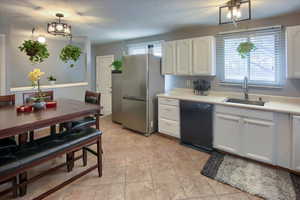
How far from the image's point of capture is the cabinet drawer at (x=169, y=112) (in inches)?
148

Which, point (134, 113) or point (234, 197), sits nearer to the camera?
point (234, 197)

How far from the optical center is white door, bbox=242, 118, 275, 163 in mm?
2639

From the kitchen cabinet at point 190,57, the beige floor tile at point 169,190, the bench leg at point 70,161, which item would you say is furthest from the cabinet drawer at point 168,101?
the bench leg at point 70,161

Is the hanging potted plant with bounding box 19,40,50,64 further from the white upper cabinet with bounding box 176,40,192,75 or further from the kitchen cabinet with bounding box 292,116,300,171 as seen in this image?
the kitchen cabinet with bounding box 292,116,300,171

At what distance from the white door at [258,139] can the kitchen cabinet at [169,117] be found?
1255mm

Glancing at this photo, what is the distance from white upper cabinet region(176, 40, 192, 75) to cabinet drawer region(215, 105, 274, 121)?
1.10 metres

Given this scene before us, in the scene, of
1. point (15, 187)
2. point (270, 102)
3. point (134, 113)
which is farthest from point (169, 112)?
point (15, 187)

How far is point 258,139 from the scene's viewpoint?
273 cm

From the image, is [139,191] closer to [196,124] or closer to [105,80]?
[196,124]

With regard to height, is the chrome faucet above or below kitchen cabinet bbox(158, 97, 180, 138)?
above

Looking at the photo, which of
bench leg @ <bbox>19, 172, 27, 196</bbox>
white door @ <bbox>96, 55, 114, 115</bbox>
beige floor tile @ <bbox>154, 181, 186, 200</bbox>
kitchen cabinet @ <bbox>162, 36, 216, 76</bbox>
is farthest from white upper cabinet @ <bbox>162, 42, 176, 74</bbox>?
bench leg @ <bbox>19, 172, 27, 196</bbox>

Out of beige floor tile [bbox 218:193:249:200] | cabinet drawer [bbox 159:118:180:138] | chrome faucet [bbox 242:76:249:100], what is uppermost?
chrome faucet [bbox 242:76:249:100]

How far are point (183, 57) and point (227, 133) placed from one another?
1.72 m

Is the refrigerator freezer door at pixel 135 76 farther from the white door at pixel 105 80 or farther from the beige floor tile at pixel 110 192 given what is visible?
the beige floor tile at pixel 110 192
